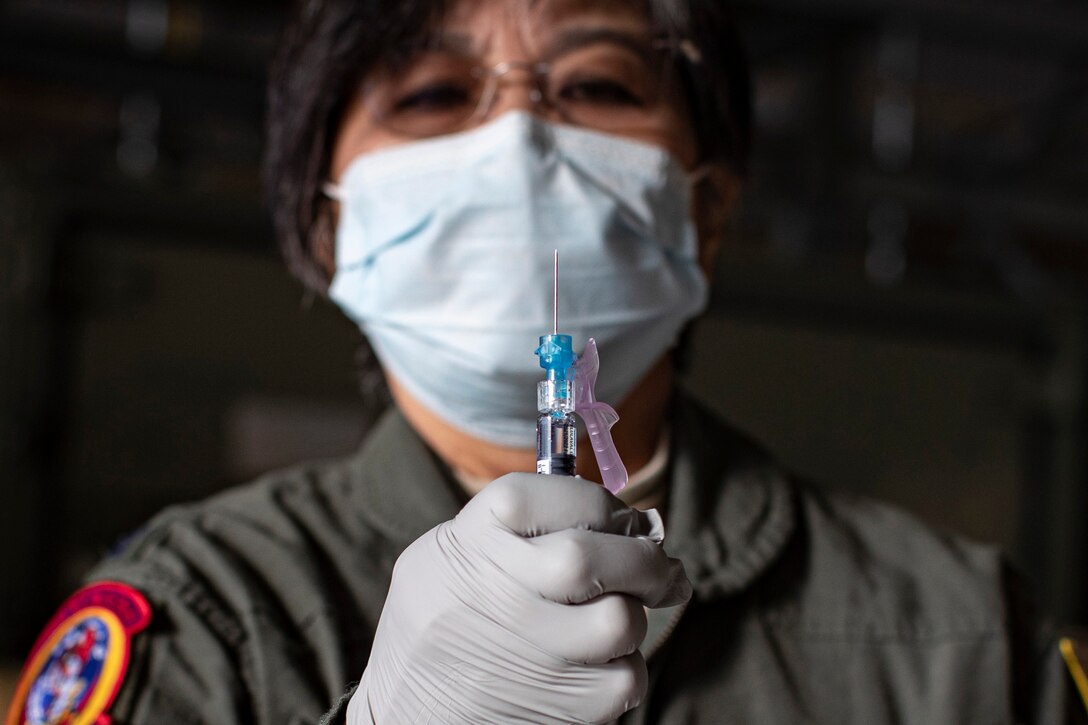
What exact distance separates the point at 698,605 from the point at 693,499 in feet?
0.40

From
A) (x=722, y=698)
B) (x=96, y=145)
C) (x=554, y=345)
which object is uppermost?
(x=96, y=145)

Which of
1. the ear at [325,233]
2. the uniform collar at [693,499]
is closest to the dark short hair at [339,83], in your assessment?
the ear at [325,233]

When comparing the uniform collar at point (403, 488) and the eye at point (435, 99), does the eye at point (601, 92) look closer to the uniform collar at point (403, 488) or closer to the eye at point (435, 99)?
the eye at point (435, 99)

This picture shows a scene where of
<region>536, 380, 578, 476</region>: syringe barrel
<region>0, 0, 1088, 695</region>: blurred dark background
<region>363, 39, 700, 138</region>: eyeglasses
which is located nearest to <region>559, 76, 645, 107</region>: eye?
<region>363, 39, 700, 138</region>: eyeglasses

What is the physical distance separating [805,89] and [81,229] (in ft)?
5.91

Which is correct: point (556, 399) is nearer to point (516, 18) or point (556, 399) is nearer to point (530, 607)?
point (530, 607)

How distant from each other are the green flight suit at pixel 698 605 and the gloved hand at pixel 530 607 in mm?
285

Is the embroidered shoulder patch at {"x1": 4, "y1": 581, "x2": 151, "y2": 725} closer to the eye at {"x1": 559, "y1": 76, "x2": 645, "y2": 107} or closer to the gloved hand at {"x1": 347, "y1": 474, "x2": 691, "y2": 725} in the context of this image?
the gloved hand at {"x1": 347, "y1": 474, "x2": 691, "y2": 725}

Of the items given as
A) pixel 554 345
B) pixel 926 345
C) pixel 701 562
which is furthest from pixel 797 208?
pixel 554 345

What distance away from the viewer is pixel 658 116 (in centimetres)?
128

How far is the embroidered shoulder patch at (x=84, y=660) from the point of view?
1001 millimetres

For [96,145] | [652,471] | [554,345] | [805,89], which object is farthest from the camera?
[805,89]

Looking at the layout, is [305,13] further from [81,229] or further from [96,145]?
[96,145]

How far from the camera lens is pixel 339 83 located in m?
1.27
